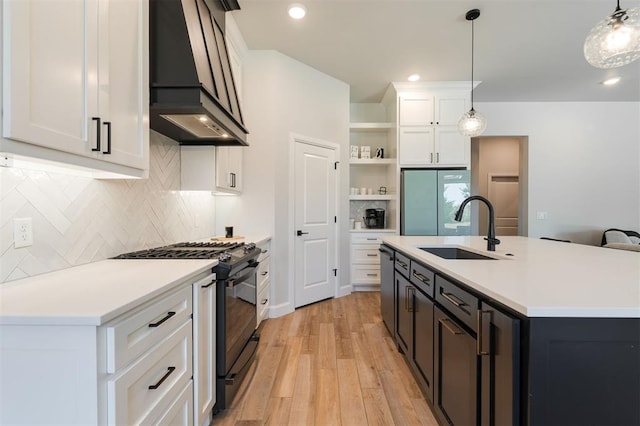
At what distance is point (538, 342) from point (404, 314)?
4.51 ft

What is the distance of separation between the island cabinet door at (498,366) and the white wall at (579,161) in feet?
15.7

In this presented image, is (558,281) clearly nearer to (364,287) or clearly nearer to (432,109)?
(364,287)

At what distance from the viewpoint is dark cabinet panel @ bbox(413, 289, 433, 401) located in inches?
63.6

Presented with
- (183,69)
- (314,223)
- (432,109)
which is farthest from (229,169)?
(432,109)

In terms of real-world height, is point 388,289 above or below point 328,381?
above

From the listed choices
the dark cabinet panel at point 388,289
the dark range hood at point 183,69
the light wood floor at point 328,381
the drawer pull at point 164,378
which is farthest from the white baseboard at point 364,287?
the drawer pull at point 164,378

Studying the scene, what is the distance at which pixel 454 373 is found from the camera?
1.32m

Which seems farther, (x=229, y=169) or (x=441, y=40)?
(x=441, y=40)

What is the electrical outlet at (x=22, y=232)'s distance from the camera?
116 cm

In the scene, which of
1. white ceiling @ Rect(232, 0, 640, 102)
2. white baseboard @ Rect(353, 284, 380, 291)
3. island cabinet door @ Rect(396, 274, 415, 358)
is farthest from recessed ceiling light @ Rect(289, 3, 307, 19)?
white baseboard @ Rect(353, 284, 380, 291)

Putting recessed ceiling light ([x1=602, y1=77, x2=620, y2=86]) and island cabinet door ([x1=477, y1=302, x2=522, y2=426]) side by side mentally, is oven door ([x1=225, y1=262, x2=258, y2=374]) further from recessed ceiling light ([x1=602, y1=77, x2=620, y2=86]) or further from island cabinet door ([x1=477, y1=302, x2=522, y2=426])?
recessed ceiling light ([x1=602, y1=77, x2=620, y2=86])

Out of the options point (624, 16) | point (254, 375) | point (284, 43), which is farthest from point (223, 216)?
point (624, 16)

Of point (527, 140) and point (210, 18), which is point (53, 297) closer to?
point (210, 18)

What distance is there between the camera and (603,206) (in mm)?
4910
